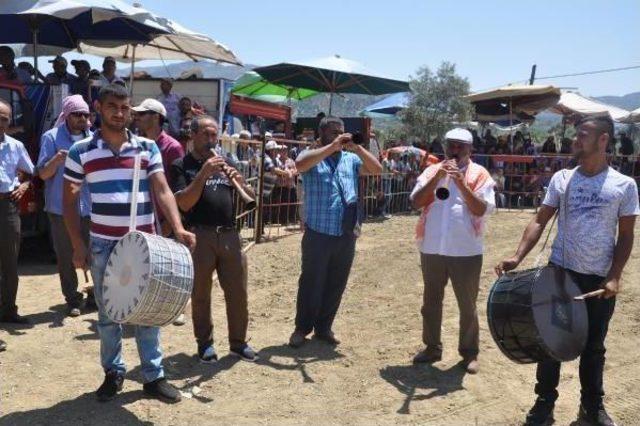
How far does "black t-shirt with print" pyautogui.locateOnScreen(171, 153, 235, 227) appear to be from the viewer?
4.71 metres

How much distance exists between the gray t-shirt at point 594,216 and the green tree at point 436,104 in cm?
2924

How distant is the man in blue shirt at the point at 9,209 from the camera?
5570mm

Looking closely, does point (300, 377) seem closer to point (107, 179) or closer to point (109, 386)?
point (109, 386)

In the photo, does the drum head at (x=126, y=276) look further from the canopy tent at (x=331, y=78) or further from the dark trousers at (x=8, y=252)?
the canopy tent at (x=331, y=78)

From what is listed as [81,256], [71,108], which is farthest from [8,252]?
[81,256]

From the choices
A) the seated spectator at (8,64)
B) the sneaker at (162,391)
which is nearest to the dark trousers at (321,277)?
the sneaker at (162,391)

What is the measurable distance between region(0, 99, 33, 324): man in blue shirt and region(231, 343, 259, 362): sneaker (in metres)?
2.08

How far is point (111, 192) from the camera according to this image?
3.98 meters

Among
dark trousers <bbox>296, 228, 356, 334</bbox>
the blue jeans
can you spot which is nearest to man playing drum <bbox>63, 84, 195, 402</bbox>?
the blue jeans

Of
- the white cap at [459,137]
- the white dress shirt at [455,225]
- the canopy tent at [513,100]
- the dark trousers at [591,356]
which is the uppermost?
the canopy tent at [513,100]

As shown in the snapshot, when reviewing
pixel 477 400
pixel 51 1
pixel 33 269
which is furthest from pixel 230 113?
pixel 477 400

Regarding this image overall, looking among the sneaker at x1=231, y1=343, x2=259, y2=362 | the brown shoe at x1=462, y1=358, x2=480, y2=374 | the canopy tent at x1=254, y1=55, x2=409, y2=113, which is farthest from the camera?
the canopy tent at x1=254, y1=55, x2=409, y2=113

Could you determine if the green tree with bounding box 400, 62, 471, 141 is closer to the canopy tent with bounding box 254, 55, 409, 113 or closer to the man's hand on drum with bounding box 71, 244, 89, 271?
the canopy tent with bounding box 254, 55, 409, 113

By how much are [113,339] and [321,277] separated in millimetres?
1845
